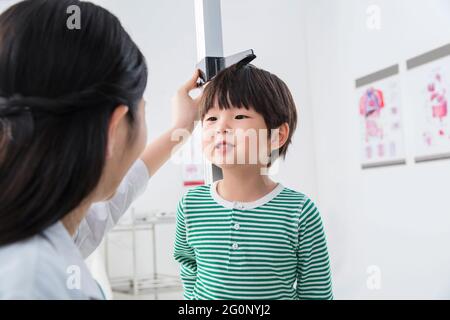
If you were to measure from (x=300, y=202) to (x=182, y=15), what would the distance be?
325mm

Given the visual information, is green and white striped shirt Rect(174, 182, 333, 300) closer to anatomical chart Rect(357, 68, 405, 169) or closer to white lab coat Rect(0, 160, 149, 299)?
white lab coat Rect(0, 160, 149, 299)

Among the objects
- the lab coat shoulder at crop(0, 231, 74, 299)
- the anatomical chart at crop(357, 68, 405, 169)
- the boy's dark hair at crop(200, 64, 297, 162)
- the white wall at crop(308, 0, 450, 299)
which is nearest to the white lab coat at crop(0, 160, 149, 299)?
the lab coat shoulder at crop(0, 231, 74, 299)

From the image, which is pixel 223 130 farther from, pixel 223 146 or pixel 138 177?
pixel 138 177

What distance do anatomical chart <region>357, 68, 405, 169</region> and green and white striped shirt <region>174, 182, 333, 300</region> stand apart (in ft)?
3.11

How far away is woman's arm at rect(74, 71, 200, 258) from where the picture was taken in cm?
58

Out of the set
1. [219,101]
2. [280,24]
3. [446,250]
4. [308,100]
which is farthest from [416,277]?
[219,101]

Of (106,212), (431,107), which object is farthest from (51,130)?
(431,107)

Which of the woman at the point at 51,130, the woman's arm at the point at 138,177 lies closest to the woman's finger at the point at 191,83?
the woman's arm at the point at 138,177

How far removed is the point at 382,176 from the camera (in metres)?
1.42

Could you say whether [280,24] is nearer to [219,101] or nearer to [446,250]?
[219,101]

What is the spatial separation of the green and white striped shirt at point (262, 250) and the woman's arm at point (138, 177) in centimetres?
9

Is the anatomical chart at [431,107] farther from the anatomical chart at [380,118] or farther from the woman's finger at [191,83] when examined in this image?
the woman's finger at [191,83]

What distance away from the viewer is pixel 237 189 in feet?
2.09

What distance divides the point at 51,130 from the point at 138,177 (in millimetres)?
255
